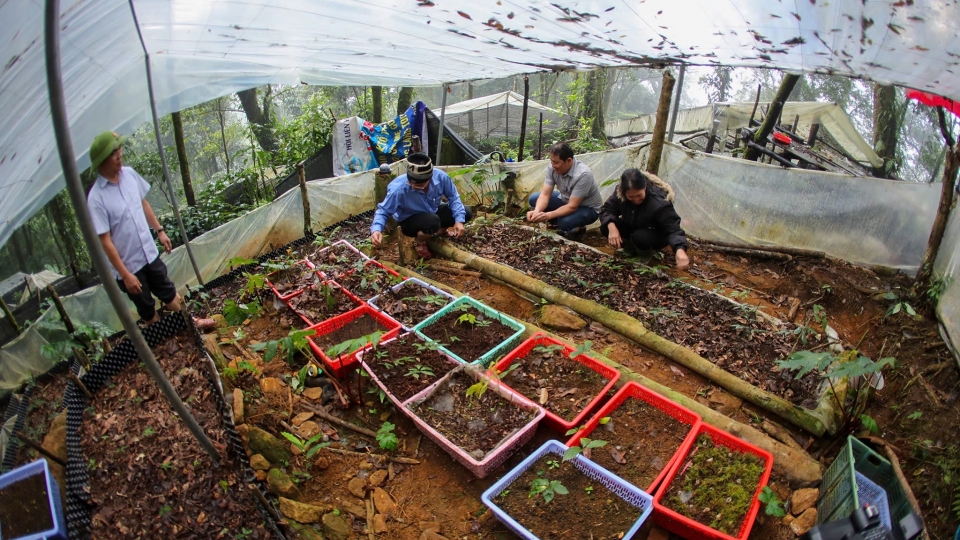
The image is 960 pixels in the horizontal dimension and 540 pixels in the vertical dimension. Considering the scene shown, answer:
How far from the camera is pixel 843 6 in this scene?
233cm

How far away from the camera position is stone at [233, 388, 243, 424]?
2852 mm

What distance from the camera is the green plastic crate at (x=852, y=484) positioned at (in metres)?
2.36

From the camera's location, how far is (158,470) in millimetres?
2473

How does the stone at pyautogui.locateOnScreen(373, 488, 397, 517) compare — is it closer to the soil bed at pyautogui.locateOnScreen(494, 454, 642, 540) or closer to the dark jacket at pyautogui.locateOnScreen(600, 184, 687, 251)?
the soil bed at pyautogui.locateOnScreen(494, 454, 642, 540)

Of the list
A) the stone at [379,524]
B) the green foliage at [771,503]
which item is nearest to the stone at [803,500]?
the green foliage at [771,503]

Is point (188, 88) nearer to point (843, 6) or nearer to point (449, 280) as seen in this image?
point (449, 280)

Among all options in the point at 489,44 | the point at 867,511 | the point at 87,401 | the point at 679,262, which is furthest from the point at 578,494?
the point at 489,44

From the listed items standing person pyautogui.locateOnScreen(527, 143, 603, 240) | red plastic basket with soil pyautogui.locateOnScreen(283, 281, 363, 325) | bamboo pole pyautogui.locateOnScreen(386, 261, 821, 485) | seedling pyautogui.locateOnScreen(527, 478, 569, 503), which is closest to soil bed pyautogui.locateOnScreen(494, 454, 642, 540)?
seedling pyautogui.locateOnScreen(527, 478, 569, 503)

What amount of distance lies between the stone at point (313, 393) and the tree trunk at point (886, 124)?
37.7 ft

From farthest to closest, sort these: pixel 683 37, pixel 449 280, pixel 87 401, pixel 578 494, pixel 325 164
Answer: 1. pixel 325 164
2. pixel 449 280
3. pixel 683 37
4. pixel 87 401
5. pixel 578 494

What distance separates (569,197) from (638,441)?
3189mm

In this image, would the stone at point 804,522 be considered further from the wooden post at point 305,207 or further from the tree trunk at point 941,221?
the wooden post at point 305,207

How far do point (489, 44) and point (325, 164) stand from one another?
18.6 feet

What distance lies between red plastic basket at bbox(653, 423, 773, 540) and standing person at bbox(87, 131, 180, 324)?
3.71 metres
